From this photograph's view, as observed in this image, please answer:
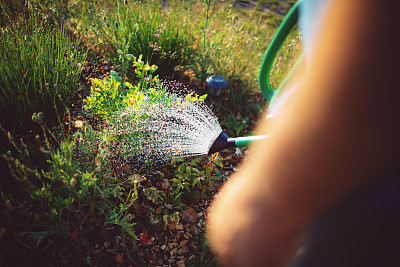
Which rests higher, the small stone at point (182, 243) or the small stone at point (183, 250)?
the small stone at point (182, 243)

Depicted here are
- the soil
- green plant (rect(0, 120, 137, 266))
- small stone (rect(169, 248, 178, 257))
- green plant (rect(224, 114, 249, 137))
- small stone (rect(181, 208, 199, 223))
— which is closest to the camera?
green plant (rect(0, 120, 137, 266))

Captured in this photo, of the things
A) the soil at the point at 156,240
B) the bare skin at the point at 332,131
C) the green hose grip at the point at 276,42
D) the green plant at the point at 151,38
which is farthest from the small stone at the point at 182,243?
the green plant at the point at 151,38

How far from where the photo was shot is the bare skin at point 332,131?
61cm

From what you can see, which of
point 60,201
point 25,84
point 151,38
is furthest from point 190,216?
point 151,38

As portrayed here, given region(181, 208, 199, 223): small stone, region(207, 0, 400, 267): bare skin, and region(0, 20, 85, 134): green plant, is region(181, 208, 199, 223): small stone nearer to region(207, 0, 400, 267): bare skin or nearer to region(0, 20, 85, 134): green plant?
region(207, 0, 400, 267): bare skin

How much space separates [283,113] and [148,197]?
1.28 metres

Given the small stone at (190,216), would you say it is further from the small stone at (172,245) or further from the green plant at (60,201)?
the green plant at (60,201)

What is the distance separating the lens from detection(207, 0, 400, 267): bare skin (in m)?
0.61

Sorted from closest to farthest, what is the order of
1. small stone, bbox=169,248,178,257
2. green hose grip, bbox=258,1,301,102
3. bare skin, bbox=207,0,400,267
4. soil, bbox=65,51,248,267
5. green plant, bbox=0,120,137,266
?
bare skin, bbox=207,0,400,267 < green hose grip, bbox=258,1,301,102 < green plant, bbox=0,120,137,266 < soil, bbox=65,51,248,267 < small stone, bbox=169,248,178,257

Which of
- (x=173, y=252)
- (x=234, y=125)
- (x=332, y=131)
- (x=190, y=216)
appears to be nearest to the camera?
(x=332, y=131)

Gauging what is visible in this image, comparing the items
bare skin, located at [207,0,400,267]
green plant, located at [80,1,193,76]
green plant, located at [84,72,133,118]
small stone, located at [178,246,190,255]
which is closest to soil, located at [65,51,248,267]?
small stone, located at [178,246,190,255]

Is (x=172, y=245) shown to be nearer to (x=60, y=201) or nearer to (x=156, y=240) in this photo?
(x=156, y=240)

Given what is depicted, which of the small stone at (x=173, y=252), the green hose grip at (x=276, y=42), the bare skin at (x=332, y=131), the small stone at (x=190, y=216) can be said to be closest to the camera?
the bare skin at (x=332, y=131)

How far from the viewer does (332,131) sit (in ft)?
2.22
